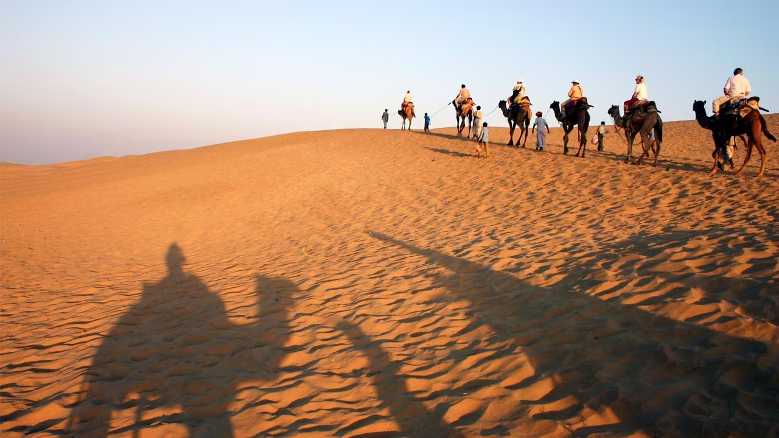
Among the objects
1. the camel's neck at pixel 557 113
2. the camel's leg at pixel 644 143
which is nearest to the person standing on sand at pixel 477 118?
the camel's neck at pixel 557 113

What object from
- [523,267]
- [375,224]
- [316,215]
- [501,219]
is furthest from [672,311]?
[316,215]

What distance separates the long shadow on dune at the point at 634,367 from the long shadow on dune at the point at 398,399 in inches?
24.6

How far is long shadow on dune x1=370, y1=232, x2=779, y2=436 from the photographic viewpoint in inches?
120

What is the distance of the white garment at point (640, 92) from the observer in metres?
13.7

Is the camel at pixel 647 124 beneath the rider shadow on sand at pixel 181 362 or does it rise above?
above

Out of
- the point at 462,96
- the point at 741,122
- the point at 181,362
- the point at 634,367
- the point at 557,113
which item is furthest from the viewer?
the point at 462,96

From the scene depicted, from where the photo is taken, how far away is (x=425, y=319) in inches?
212

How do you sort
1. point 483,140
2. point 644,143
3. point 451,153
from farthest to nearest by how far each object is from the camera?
point 451,153 < point 483,140 < point 644,143

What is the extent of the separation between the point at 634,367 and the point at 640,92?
12614 millimetres

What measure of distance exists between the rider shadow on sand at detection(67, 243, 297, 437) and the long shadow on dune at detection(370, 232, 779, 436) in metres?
2.21

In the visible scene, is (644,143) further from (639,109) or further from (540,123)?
(540,123)

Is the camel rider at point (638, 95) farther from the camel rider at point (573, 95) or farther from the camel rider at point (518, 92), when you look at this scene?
the camel rider at point (518, 92)

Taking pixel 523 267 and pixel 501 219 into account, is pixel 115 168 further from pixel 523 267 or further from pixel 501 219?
pixel 523 267

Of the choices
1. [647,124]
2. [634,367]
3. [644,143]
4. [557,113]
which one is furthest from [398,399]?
[557,113]
